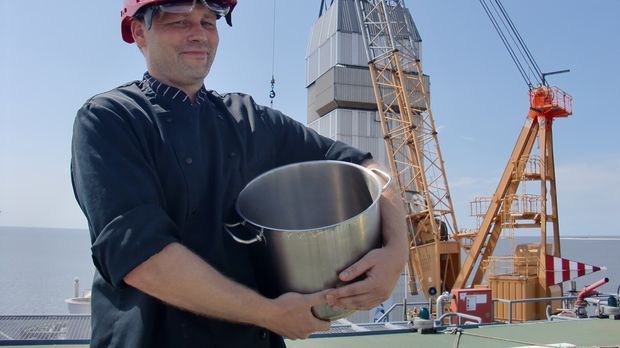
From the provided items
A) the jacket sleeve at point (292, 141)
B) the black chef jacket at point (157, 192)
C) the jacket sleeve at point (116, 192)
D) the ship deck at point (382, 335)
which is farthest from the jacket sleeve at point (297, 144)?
the ship deck at point (382, 335)

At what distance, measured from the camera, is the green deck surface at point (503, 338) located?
13.6 feet

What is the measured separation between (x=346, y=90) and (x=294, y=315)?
78.4 feet

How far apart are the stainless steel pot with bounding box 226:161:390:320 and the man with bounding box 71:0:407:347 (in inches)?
1.4

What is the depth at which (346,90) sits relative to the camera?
965 inches

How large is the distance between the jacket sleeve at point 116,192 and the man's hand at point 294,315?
23 centimetres

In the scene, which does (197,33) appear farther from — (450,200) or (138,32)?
(450,200)

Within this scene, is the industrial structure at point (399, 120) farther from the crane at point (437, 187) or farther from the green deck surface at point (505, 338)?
the green deck surface at point (505, 338)

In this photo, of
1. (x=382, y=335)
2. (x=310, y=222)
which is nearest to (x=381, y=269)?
(x=310, y=222)

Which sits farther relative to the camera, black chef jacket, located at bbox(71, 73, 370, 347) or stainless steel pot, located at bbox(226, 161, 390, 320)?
stainless steel pot, located at bbox(226, 161, 390, 320)

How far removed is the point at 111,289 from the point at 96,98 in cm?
39

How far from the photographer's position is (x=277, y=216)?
1404mm

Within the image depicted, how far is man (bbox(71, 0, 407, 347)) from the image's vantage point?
3.08 ft

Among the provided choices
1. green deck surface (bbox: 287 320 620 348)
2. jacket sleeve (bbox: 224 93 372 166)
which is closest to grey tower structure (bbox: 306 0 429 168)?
green deck surface (bbox: 287 320 620 348)

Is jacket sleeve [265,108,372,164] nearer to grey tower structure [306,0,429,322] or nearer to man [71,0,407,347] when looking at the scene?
man [71,0,407,347]
